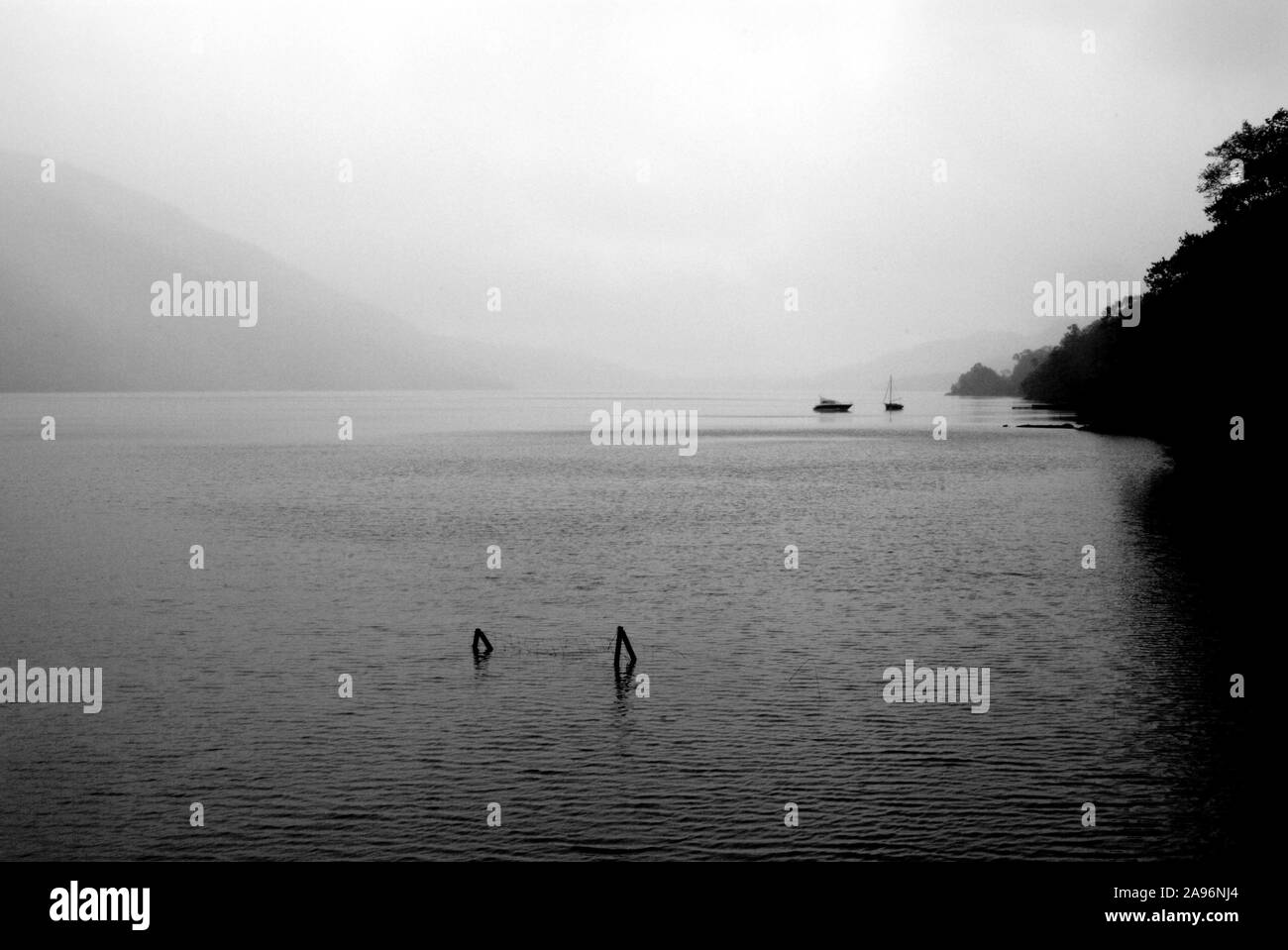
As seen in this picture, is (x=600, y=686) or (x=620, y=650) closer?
(x=600, y=686)

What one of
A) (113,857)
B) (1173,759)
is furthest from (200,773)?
(1173,759)

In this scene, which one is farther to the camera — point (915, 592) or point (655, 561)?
point (655, 561)

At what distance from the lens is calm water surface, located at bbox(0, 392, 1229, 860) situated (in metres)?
25.1

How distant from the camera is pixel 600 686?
3631 cm

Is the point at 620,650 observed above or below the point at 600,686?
above

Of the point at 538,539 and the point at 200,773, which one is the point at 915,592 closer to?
the point at 538,539

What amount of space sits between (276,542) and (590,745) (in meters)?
45.7

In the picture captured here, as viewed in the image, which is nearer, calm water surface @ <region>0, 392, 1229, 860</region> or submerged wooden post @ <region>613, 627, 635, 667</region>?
calm water surface @ <region>0, 392, 1229, 860</region>

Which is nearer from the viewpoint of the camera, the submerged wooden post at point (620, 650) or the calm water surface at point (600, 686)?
the calm water surface at point (600, 686)

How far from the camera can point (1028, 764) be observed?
28.7 m

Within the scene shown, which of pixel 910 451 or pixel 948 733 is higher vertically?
pixel 910 451

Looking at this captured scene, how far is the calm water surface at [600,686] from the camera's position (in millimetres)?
A: 25062
